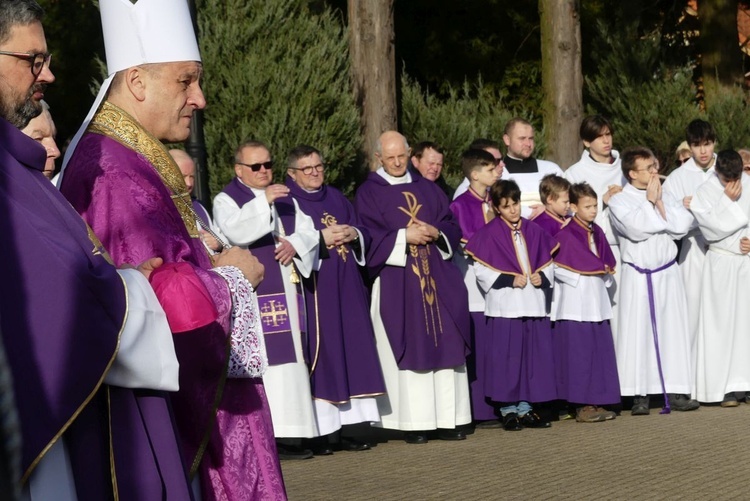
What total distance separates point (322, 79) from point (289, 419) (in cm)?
407

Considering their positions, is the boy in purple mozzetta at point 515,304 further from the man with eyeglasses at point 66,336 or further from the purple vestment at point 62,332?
the purple vestment at point 62,332

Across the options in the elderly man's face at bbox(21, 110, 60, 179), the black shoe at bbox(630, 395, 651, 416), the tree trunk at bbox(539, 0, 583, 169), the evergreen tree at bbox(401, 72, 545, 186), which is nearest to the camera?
the elderly man's face at bbox(21, 110, 60, 179)

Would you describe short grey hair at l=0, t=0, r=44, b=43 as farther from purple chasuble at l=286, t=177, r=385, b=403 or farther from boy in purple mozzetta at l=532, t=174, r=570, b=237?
boy in purple mozzetta at l=532, t=174, r=570, b=237

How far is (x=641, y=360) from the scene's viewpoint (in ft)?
37.6

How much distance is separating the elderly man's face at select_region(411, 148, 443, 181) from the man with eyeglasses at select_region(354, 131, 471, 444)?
0.63 m

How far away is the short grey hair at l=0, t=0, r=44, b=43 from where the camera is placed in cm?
321

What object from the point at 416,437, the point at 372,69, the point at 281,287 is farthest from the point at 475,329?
the point at 372,69

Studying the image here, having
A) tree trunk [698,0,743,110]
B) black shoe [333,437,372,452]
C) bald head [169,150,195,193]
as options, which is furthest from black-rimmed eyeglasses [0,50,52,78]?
tree trunk [698,0,743,110]

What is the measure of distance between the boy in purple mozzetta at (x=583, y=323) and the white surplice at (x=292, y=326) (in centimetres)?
233

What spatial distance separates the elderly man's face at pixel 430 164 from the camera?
11211 mm

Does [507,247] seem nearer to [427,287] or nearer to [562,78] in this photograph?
[427,287]

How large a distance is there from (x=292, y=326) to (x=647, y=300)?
136 inches

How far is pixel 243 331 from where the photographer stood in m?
4.07

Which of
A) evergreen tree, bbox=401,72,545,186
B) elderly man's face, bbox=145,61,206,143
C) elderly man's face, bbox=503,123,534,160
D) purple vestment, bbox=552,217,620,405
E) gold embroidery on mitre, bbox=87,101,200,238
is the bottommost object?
purple vestment, bbox=552,217,620,405
